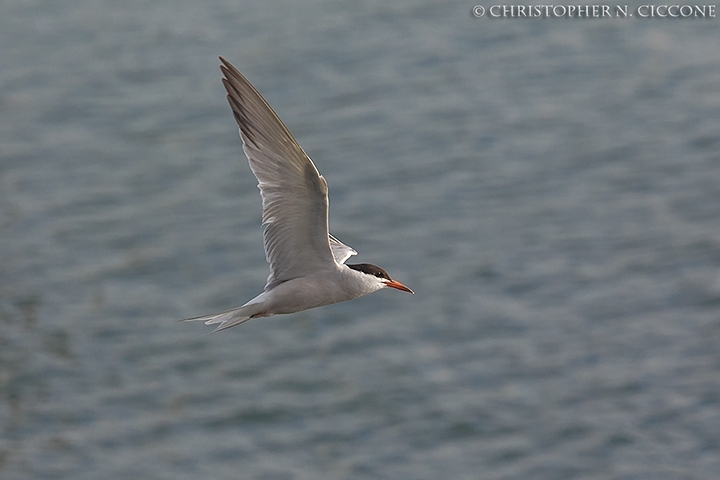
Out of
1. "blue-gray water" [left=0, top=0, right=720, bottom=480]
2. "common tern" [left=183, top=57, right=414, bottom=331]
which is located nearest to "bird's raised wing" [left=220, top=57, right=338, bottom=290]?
"common tern" [left=183, top=57, right=414, bottom=331]

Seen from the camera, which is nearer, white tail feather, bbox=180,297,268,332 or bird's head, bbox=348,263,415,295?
white tail feather, bbox=180,297,268,332

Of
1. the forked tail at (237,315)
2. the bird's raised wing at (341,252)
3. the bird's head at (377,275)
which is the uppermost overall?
the bird's raised wing at (341,252)

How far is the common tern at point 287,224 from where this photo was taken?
24.4ft

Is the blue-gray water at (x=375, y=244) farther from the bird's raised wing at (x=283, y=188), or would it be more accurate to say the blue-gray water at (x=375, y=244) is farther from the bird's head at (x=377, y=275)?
the bird's raised wing at (x=283, y=188)

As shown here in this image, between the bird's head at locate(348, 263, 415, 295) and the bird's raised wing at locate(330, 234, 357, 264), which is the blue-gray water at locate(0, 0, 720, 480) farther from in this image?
the bird's head at locate(348, 263, 415, 295)

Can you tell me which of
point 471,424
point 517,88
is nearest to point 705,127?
point 517,88

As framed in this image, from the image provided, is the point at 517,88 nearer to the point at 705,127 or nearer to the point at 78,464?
the point at 705,127

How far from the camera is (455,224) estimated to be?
→ 62.6 ft

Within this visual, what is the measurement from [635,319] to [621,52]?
6.05 metres

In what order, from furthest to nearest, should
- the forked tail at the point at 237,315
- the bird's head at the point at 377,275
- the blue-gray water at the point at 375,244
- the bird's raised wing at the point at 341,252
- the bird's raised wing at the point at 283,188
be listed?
the blue-gray water at the point at 375,244 → the bird's raised wing at the point at 341,252 → the bird's head at the point at 377,275 → the forked tail at the point at 237,315 → the bird's raised wing at the point at 283,188

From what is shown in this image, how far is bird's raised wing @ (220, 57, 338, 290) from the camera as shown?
7.40m

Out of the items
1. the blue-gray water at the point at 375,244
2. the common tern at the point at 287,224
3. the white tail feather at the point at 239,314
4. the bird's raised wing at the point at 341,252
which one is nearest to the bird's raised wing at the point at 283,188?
the common tern at the point at 287,224

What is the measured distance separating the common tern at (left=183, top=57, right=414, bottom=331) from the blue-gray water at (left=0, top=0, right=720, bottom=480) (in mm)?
8826

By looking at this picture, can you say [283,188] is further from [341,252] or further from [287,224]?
[341,252]
